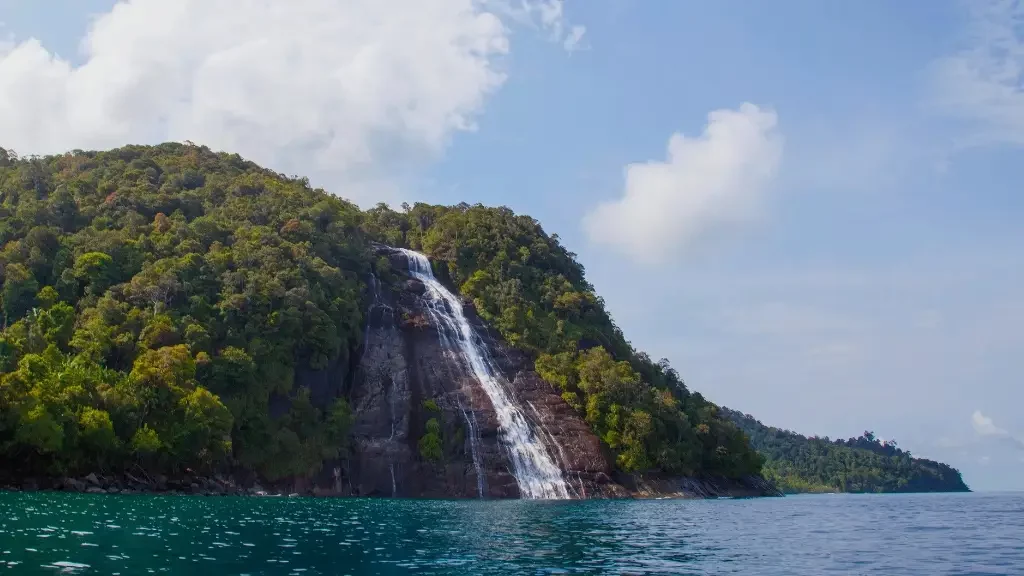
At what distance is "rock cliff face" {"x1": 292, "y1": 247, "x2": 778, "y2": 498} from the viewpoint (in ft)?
215

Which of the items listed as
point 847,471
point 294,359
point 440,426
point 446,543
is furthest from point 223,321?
point 847,471

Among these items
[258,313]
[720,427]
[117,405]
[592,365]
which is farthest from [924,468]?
[117,405]

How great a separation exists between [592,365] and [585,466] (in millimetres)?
12745

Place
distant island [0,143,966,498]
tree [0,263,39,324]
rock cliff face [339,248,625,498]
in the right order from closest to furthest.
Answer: distant island [0,143,966,498] < tree [0,263,39,324] < rock cliff face [339,248,625,498]

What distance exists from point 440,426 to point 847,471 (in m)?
131

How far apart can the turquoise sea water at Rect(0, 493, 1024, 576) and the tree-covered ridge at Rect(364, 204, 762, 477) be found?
116 feet

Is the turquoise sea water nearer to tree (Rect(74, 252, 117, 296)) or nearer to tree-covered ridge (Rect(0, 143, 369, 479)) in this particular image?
tree-covered ridge (Rect(0, 143, 369, 479))

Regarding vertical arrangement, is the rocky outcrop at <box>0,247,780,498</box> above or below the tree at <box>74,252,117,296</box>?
below

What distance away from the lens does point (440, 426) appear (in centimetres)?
7000

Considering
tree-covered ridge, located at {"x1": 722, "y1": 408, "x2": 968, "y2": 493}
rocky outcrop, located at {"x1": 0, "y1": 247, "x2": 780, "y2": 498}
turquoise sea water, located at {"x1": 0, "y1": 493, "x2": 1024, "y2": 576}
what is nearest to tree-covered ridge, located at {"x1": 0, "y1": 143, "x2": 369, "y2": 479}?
rocky outcrop, located at {"x1": 0, "y1": 247, "x2": 780, "y2": 498}

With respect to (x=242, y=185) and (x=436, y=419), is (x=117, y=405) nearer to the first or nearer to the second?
(x=436, y=419)

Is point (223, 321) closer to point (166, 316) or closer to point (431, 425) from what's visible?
point (166, 316)

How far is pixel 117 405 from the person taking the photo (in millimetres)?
51375

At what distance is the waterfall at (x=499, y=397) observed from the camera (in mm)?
67375
